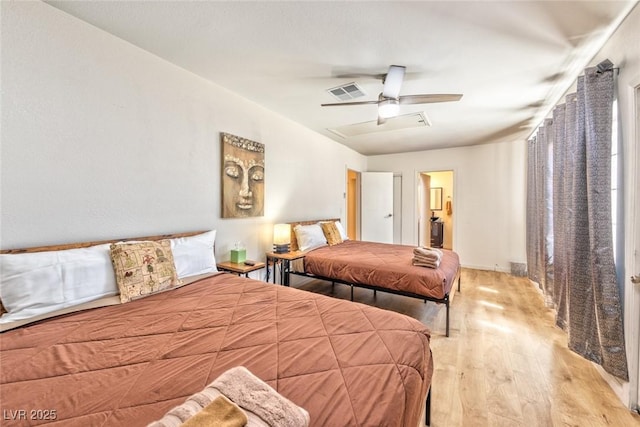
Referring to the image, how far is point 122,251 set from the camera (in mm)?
1760

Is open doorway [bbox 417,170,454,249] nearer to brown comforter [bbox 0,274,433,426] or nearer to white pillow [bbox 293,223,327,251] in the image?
white pillow [bbox 293,223,327,251]

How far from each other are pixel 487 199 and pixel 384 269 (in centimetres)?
367

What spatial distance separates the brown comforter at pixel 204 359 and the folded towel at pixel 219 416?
23cm

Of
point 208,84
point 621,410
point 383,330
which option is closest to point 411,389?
point 383,330

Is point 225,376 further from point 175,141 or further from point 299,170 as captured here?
point 299,170

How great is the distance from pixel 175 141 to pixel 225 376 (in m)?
2.19

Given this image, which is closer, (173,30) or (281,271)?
(173,30)

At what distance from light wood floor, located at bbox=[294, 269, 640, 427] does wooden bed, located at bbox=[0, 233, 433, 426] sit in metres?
0.66

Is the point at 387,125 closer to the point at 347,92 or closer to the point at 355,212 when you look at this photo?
the point at 347,92

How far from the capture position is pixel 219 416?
685 millimetres

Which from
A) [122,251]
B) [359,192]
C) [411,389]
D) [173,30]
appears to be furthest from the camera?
[359,192]

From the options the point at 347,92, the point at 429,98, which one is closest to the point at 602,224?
the point at 429,98

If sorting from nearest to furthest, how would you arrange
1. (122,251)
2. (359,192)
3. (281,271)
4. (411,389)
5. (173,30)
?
(411,389)
(122,251)
(173,30)
(281,271)
(359,192)

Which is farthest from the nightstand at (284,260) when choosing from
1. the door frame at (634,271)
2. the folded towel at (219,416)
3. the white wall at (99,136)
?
the door frame at (634,271)
